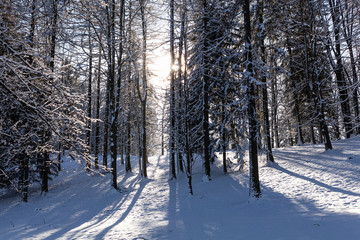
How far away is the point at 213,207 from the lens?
9.24m

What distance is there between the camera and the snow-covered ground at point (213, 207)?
19.4ft

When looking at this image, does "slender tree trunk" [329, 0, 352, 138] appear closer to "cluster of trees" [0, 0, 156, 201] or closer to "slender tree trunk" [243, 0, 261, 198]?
"slender tree trunk" [243, 0, 261, 198]

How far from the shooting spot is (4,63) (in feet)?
10.4

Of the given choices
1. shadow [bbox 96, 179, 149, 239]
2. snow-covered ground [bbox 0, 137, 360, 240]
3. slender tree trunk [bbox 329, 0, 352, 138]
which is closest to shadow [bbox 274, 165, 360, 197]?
snow-covered ground [bbox 0, 137, 360, 240]

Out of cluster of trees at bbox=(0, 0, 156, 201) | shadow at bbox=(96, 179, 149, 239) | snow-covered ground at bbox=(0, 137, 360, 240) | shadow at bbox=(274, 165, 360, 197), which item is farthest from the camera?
shadow at bbox=(274, 165, 360, 197)

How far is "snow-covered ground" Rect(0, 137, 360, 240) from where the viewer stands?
232 inches

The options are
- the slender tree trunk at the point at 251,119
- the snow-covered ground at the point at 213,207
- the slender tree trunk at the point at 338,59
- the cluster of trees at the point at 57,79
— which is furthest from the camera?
the slender tree trunk at the point at 251,119

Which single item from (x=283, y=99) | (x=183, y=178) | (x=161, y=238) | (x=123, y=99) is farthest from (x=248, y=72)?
(x=283, y=99)

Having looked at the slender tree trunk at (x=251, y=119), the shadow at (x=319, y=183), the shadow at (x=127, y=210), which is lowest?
the shadow at (x=127, y=210)

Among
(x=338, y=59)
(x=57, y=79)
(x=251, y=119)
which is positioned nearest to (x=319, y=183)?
(x=251, y=119)

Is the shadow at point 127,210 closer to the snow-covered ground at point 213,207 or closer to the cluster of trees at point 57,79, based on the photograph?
the snow-covered ground at point 213,207

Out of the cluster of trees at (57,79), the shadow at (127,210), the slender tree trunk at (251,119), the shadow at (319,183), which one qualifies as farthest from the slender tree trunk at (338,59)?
the shadow at (127,210)

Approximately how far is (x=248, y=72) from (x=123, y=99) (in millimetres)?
15784

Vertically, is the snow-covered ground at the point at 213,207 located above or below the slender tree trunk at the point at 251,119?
below
